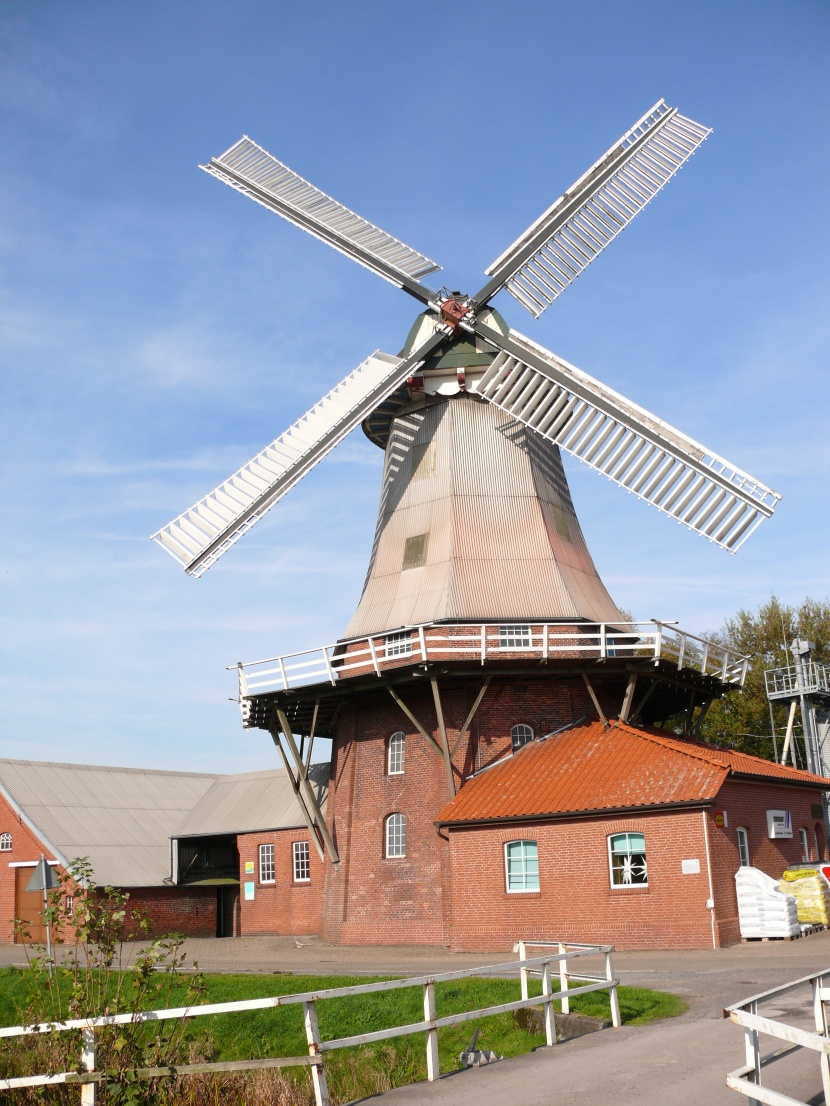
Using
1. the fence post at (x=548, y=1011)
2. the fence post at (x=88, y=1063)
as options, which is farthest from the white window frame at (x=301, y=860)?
the fence post at (x=88, y=1063)

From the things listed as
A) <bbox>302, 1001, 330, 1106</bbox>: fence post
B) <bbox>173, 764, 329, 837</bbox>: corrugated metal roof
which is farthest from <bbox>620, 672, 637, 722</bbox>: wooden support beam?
<bbox>302, 1001, 330, 1106</bbox>: fence post

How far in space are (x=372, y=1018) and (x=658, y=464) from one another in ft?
44.5

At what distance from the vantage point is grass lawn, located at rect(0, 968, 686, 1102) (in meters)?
11.3

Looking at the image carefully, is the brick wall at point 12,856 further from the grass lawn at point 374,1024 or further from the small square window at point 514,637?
the small square window at point 514,637

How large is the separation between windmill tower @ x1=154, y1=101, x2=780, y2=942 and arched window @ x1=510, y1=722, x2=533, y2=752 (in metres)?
0.03

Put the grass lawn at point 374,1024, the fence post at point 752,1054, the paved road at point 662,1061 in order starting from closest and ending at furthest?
the fence post at point 752,1054, the paved road at point 662,1061, the grass lawn at point 374,1024

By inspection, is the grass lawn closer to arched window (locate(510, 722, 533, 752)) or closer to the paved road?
the paved road

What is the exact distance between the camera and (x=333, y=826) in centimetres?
2586

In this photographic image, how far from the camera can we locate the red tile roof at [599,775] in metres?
20.2

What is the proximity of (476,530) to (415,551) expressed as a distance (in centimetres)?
152

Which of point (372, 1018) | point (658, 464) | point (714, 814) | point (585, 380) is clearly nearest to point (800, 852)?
point (714, 814)

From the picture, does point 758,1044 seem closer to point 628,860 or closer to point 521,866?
point 628,860

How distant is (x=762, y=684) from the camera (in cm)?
4709

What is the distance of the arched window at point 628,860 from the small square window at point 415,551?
24.9 feet
